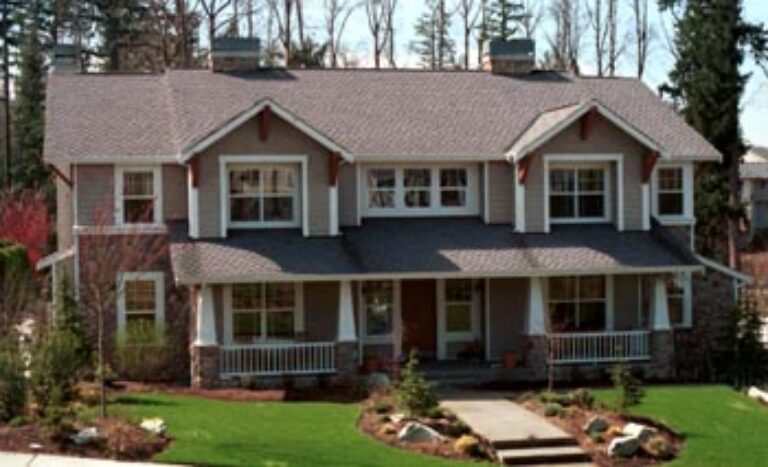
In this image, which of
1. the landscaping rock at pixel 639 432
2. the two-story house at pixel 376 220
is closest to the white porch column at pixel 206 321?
the two-story house at pixel 376 220

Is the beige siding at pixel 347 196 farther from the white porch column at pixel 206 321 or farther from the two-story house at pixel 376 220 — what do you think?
the white porch column at pixel 206 321

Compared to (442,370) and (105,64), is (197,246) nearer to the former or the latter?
(442,370)

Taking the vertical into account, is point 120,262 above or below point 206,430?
above

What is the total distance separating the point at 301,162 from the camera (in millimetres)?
28344

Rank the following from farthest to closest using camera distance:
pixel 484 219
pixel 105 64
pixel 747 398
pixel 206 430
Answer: pixel 105 64
pixel 484 219
pixel 747 398
pixel 206 430

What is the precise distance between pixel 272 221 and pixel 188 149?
9.57 ft

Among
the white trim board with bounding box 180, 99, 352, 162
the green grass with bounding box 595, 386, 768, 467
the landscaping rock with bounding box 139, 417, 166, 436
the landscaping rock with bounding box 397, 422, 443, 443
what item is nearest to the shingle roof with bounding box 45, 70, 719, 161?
the white trim board with bounding box 180, 99, 352, 162

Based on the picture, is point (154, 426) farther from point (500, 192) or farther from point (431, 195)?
point (500, 192)

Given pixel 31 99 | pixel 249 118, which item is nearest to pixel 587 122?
pixel 249 118

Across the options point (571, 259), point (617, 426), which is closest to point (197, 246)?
point (571, 259)

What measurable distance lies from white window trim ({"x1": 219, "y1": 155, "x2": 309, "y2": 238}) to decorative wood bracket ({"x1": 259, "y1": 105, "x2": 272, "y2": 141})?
50cm

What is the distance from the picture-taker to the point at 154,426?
64.0ft

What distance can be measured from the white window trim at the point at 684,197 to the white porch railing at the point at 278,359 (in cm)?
1000

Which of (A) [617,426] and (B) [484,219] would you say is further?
(B) [484,219]
